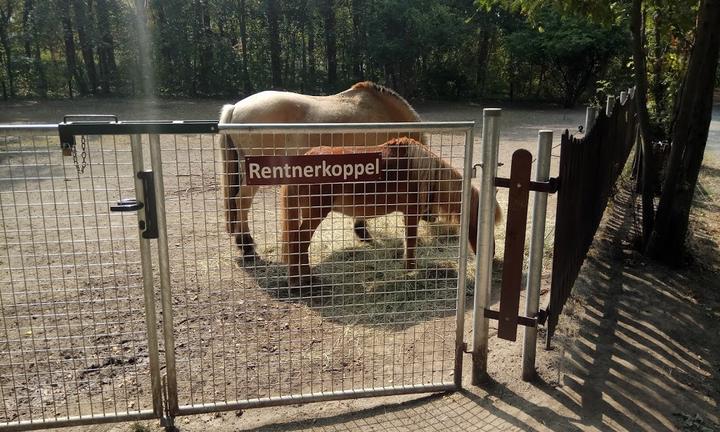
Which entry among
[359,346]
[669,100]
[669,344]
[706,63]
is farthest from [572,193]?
[669,100]

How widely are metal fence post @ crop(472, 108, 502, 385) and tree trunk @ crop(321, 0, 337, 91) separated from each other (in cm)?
1916

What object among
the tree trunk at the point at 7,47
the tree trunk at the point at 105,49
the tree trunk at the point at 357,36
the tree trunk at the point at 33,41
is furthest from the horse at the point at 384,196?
the tree trunk at the point at 7,47

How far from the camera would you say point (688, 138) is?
4695 mm

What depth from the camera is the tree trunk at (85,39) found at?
20.1 metres

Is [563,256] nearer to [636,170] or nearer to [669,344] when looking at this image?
[669,344]

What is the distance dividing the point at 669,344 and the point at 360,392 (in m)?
2.05

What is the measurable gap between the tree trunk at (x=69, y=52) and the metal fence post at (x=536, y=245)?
69.8 feet

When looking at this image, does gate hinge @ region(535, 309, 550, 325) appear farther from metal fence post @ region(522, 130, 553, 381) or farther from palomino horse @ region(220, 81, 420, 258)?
palomino horse @ region(220, 81, 420, 258)

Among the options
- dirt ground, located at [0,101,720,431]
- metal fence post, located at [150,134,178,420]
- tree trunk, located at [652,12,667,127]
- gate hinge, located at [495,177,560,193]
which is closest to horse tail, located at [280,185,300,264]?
dirt ground, located at [0,101,720,431]

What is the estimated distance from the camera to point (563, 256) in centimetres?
332

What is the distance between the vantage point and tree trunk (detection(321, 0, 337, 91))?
2094 centimetres

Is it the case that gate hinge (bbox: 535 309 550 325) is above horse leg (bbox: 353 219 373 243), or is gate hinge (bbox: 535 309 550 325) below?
above

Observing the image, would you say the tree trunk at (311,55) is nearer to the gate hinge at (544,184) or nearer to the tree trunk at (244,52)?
the tree trunk at (244,52)

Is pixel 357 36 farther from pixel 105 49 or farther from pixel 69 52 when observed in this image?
pixel 69 52
